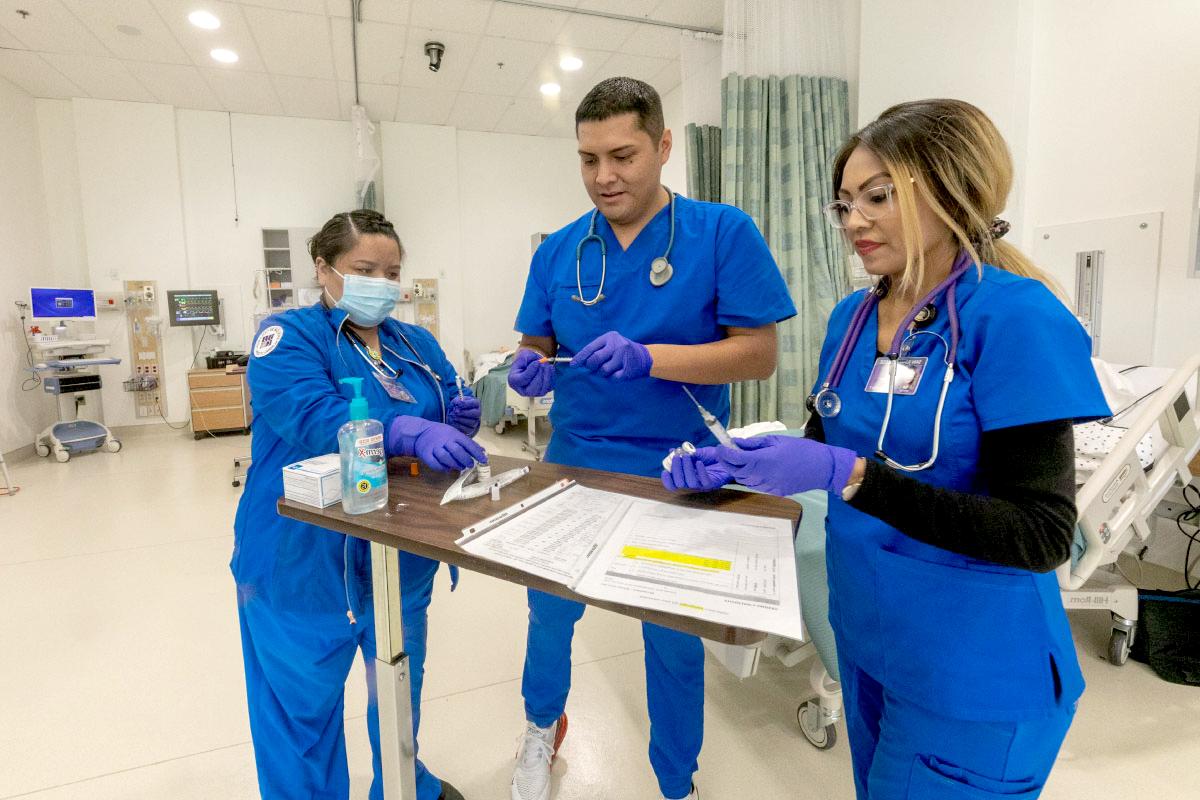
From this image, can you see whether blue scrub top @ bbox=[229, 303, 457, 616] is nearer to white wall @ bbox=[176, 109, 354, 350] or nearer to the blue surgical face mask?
the blue surgical face mask

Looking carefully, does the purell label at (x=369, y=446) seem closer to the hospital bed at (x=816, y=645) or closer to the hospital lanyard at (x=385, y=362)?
the hospital lanyard at (x=385, y=362)

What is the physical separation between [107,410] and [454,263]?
3.53 metres

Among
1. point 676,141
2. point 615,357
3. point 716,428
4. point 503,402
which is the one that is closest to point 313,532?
point 615,357

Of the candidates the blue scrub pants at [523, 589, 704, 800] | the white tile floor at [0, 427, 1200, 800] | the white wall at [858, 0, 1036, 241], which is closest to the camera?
Answer: the blue scrub pants at [523, 589, 704, 800]

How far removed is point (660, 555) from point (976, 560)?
39 centimetres

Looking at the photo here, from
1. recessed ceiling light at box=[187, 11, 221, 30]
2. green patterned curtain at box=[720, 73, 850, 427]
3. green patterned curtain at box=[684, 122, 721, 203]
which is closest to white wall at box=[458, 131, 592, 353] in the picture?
recessed ceiling light at box=[187, 11, 221, 30]

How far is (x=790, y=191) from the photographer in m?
3.24

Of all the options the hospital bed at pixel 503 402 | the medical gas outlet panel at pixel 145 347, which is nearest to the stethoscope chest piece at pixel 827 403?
the hospital bed at pixel 503 402

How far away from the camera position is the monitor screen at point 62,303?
470 centimetres

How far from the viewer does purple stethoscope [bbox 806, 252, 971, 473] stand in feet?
2.41

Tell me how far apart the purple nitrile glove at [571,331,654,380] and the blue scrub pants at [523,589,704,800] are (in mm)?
556

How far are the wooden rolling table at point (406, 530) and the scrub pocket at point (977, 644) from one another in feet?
0.66

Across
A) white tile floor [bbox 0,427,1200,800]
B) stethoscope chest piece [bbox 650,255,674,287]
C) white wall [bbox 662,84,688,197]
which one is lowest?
white tile floor [bbox 0,427,1200,800]

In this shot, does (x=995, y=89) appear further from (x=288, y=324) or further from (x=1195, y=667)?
(x=288, y=324)
